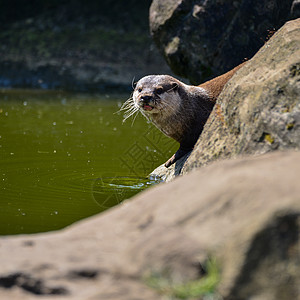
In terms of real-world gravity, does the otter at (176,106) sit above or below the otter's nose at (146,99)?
below

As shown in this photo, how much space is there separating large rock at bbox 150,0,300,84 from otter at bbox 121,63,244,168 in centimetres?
205


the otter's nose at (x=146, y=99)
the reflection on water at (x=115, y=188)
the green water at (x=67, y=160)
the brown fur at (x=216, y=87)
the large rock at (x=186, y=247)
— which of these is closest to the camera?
the large rock at (x=186, y=247)

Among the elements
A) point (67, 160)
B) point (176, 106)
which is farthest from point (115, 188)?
point (67, 160)

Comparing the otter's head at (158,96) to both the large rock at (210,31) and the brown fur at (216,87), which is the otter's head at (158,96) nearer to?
the brown fur at (216,87)

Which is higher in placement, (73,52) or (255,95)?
(255,95)

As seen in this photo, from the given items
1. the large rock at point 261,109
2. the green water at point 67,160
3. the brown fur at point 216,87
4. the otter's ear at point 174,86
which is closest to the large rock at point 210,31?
the green water at point 67,160

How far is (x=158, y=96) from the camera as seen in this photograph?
4.82 meters

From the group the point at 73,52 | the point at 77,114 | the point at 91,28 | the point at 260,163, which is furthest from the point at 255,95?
the point at 91,28

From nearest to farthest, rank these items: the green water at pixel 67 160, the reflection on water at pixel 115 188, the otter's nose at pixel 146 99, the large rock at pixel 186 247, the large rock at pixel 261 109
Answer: the large rock at pixel 186 247, the large rock at pixel 261 109, the green water at pixel 67 160, the reflection on water at pixel 115 188, the otter's nose at pixel 146 99

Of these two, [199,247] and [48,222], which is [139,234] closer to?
[199,247]

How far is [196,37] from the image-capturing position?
24.4 ft

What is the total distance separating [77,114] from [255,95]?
613 cm

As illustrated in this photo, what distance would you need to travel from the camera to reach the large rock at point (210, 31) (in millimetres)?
6898

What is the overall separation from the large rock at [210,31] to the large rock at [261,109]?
2.97 m
